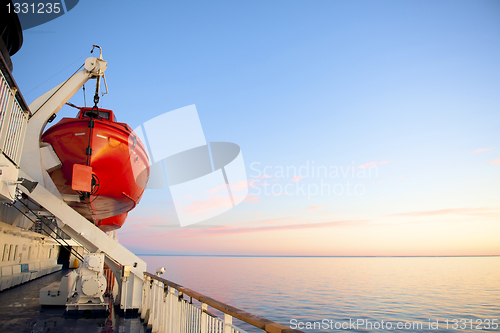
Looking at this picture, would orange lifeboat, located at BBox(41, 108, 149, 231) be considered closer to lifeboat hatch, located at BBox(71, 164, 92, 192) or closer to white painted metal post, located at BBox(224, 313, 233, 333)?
lifeboat hatch, located at BBox(71, 164, 92, 192)

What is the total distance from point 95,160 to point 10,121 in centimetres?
343

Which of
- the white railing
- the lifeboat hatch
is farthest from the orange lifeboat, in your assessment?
the white railing

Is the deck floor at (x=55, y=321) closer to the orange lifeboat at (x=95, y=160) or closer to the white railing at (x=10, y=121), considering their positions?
the orange lifeboat at (x=95, y=160)

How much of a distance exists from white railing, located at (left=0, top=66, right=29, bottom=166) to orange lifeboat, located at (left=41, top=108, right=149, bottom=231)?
6.37 ft

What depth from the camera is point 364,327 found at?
11.1 m

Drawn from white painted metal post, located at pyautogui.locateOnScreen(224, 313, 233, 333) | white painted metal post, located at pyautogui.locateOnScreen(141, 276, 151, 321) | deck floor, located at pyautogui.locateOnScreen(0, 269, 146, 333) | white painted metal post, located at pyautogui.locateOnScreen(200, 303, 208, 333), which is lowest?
deck floor, located at pyautogui.locateOnScreen(0, 269, 146, 333)

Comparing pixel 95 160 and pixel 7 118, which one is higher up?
pixel 95 160

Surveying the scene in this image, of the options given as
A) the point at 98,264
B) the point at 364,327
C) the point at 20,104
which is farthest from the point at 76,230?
the point at 364,327

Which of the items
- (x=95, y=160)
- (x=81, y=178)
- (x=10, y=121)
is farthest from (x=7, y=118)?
A: (x=95, y=160)

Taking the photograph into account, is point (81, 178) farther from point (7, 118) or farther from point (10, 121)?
point (7, 118)

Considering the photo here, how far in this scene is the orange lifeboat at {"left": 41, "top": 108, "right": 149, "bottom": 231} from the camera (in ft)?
21.2

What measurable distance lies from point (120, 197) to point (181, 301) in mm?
4962

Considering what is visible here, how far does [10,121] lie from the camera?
3.22 m

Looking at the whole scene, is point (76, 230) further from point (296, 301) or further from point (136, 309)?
point (296, 301)
